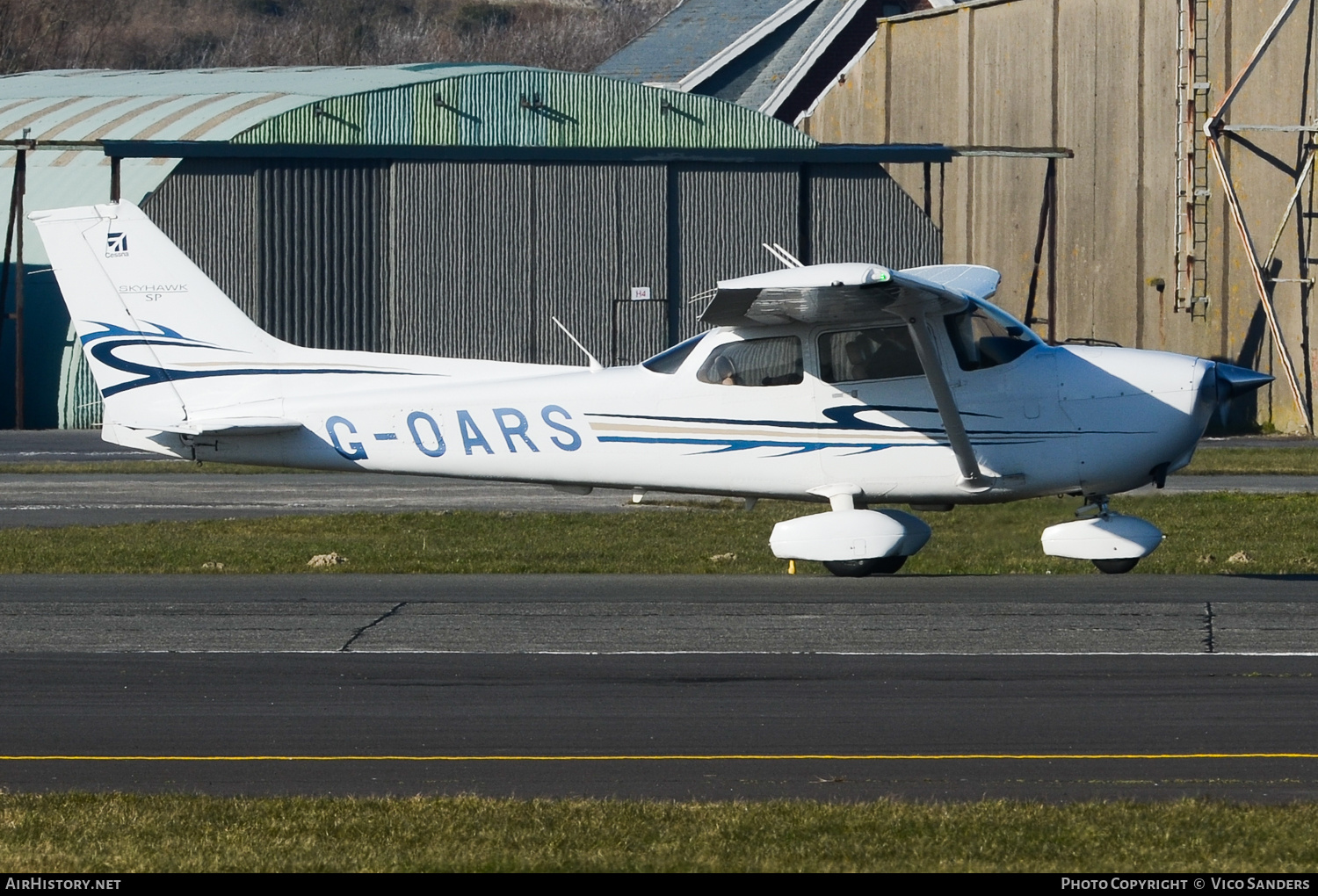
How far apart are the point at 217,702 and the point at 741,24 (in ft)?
186

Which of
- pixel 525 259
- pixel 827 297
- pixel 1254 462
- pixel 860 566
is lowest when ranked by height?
pixel 1254 462

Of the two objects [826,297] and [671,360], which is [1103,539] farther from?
[671,360]

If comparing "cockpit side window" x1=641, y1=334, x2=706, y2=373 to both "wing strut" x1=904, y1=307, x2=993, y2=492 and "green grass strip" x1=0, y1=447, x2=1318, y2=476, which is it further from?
"green grass strip" x1=0, y1=447, x2=1318, y2=476

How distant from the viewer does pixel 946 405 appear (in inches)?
519

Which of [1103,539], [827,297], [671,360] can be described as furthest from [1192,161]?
[827,297]

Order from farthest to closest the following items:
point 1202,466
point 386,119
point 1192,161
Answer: point 386,119
point 1192,161
point 1202,466

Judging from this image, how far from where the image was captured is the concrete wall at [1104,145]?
30.8m

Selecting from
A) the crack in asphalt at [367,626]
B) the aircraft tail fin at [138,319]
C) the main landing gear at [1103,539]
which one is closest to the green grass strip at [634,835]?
the crack in asphalt at [367,626]

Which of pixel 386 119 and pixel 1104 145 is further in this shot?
pixel 386 119

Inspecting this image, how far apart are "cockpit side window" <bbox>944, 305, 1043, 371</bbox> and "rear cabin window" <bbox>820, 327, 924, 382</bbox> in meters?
0.34

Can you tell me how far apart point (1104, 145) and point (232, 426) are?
923 inches

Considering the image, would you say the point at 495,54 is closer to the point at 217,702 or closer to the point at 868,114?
the point at 868,114

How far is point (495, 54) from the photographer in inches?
4045
